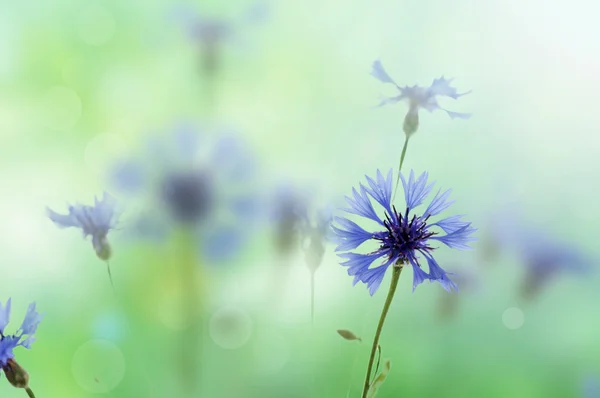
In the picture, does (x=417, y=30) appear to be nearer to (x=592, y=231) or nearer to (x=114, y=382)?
(x=592, y=231)

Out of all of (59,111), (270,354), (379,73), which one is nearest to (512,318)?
(270,354)

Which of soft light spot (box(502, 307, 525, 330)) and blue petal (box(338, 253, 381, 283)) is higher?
soft light spot (box(502, 307, 525, 330))

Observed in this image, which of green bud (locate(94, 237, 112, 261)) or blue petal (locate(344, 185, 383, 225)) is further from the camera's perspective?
green bud (locate(94, 237, 112, 261))

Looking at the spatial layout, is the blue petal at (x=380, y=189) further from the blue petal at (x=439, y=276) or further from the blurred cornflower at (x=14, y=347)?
the blurred cornflower at (x=14, y=347)

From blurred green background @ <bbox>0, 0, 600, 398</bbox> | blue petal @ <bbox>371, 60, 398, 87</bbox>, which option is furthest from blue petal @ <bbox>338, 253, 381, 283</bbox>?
blurred green background @ <bbox>0, 0, 600, 398</bbox>

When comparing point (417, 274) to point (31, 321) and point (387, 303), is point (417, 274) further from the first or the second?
point (31, 321)

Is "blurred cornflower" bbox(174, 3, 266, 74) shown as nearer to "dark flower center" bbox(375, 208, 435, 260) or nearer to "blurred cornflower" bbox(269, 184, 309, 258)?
"blurred cornflower" bbox(269, 184, 309, 258)
